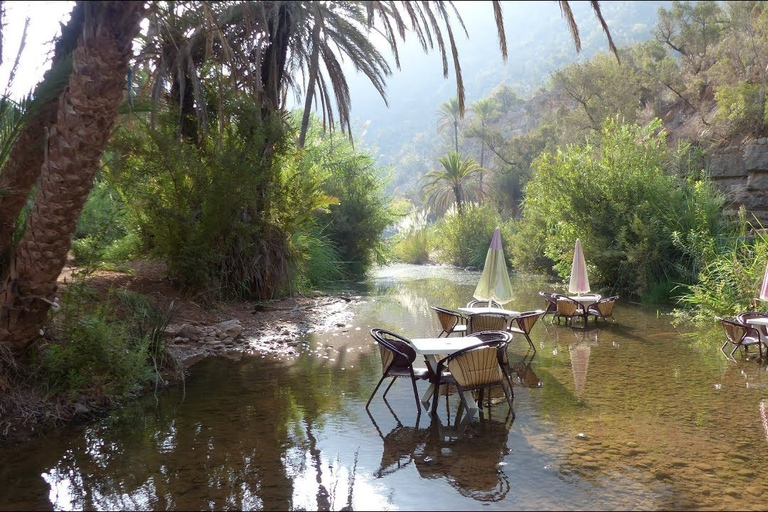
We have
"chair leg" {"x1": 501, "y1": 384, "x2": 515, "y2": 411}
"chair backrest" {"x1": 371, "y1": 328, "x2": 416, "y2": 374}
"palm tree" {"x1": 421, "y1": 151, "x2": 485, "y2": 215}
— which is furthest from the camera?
"palm tree" {"x1": 421, "y1": 151, "x2": 485, "y2": 215}

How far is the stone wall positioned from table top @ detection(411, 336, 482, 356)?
39.3ft

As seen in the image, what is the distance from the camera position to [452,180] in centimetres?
4088

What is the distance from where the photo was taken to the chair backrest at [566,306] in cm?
1188

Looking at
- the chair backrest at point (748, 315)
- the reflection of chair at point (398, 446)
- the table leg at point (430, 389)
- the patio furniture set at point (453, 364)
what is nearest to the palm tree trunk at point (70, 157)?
the patio furniture set at point (453, 364)

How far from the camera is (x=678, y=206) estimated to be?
52.0 feet

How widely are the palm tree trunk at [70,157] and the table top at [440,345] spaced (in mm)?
3405

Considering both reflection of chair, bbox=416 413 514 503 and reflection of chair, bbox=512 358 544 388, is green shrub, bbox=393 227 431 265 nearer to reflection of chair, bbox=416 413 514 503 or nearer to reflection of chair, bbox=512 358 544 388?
reflection of chair, bbox=512 358 544 388

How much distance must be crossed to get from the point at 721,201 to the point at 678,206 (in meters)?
0.97

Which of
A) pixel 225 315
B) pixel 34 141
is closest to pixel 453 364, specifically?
pixel 34 141

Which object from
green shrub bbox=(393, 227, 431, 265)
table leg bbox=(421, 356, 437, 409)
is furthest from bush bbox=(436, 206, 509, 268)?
table leg bbox=(421, 356, 437, 409)

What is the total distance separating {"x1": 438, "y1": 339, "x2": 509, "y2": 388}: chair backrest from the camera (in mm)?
5820

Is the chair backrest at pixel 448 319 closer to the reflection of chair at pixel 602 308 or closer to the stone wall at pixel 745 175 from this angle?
the reflection of chair at pixel 602 308

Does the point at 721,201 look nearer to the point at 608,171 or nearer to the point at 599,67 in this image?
the point at 608,171

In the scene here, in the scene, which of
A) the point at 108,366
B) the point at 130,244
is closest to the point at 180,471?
the point at 108,366
